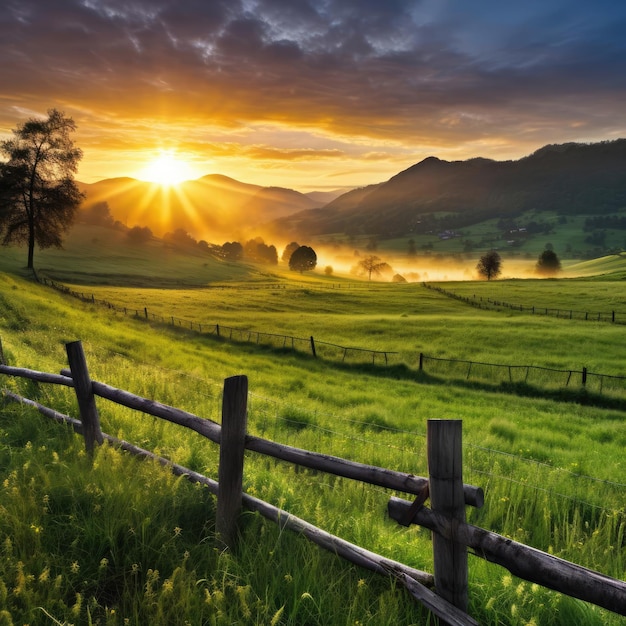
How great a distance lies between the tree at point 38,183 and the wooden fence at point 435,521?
5409 centimetres

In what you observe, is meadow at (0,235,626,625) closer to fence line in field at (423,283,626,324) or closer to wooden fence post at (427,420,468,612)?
wooden fence post at (427,420,468,612)

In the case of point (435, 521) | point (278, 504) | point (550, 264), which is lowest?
point (278, 504)

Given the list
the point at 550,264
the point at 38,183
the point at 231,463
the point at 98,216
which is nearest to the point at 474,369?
the point at 231,463

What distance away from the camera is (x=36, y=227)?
5153 cm

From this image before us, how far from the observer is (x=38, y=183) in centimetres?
5078

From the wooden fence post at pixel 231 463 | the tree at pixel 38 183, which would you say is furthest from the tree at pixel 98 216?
the wooden fence post at pixel 231 463

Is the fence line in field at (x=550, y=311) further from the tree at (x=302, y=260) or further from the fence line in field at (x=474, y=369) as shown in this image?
the tree at (x=302, y=260)

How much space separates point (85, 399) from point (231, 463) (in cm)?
285

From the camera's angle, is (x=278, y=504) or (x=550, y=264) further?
(x=550, y=264)

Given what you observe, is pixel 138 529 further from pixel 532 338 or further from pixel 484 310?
pixel 484 310

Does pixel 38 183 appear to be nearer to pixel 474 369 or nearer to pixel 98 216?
pixel 474 369

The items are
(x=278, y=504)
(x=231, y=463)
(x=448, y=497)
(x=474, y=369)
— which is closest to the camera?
(x=448, y=497)

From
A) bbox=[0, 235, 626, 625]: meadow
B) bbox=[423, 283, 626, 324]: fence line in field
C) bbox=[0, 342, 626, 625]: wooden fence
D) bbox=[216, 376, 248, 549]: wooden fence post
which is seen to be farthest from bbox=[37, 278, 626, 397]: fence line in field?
bbox=[423, 283, 626, 324]: fence line in field

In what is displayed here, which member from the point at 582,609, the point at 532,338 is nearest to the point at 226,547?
the point at 582,609
